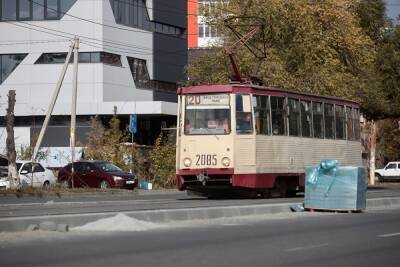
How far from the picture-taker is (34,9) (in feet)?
198

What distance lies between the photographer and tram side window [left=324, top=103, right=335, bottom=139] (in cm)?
3002

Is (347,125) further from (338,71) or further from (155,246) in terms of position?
(155,246)

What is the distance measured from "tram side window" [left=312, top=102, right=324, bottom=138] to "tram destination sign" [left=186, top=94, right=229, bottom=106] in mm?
5009

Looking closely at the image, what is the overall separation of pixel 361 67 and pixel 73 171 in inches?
676

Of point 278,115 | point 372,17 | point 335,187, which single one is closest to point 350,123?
point 278,115

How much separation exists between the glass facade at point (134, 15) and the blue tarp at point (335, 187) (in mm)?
43113

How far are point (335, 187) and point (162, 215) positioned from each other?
579 centimetres

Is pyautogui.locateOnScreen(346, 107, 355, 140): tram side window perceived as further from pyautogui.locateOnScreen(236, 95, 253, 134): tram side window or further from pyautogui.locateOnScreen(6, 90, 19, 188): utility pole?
pyautogui.locateOnScreen(6, 90, 19, 188): utility pole

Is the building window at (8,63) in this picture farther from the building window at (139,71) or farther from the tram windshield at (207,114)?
the tram windshield at (207,114)

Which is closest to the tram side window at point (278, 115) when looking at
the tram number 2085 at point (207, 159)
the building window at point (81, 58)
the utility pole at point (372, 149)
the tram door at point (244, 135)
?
the tram door at point (244, 135)

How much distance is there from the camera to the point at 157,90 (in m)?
67.0

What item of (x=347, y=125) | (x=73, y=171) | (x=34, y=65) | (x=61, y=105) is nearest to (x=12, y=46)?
(x=34, y=65)

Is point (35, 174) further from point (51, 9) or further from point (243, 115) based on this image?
point (51, 9)

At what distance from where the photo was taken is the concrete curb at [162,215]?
14.1m
